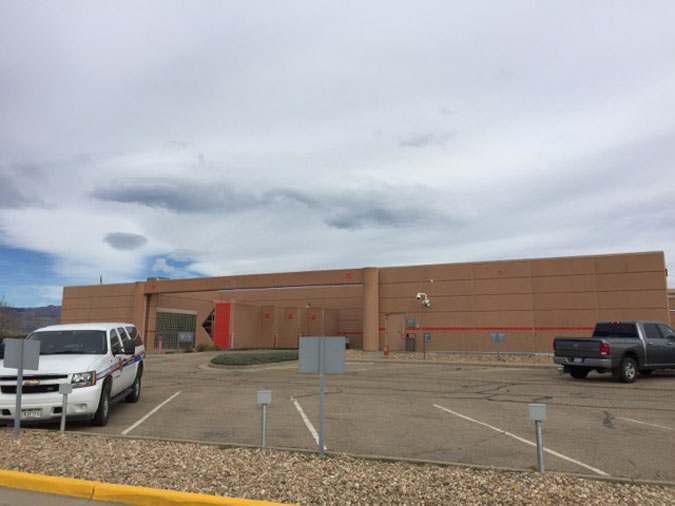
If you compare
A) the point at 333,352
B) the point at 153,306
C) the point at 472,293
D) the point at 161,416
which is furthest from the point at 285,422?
the point at 153,306

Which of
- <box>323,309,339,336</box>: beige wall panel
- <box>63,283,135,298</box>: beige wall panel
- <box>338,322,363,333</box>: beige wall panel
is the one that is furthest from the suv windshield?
<box>63,283,135,298</box>: beige wall panel

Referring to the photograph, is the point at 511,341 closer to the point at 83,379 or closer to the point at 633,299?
the point at 633,299

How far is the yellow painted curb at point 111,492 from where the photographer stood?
5.39 metres

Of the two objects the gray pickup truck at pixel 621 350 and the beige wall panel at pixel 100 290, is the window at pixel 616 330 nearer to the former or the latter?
the gray pickup truck at pixel 621 350

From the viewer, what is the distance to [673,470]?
6645 mm

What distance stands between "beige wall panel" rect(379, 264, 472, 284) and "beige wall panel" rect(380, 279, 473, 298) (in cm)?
25

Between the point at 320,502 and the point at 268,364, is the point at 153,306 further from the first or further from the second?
the point at 320,502

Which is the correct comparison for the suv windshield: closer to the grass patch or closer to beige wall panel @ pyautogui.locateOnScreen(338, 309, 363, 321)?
the grass patch

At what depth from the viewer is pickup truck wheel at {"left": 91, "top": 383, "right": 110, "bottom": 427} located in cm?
937

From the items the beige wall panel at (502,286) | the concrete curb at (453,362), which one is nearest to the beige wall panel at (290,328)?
the concrete curb at (453,362)

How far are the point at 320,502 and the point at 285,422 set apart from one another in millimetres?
4655

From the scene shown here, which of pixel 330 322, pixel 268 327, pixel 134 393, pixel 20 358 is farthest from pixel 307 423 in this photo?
pixel 268 327

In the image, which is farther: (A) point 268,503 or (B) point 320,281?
(B) point 320,281

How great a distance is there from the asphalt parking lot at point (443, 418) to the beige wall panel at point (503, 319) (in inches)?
509
